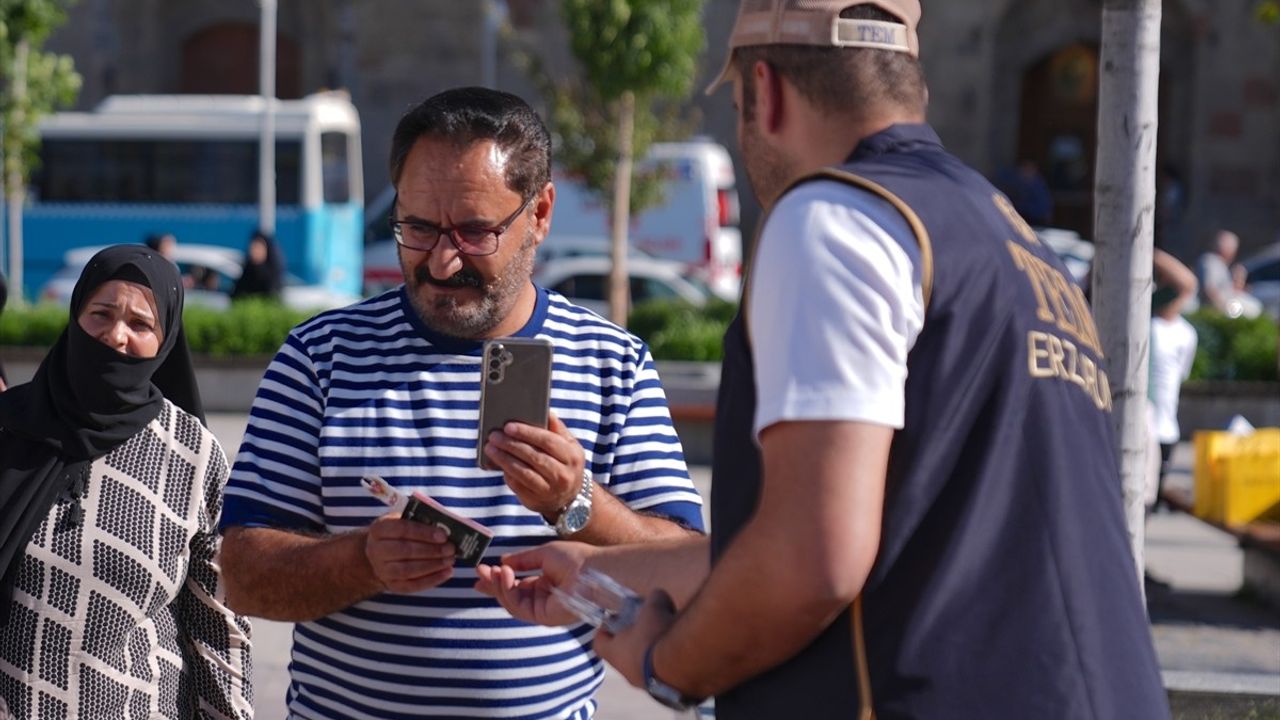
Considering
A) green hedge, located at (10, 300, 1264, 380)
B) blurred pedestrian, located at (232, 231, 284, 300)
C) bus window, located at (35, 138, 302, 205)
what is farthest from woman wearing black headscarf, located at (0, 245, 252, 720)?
bus window, located at (35, 138, 302, 205)

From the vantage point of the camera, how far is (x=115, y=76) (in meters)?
32.5

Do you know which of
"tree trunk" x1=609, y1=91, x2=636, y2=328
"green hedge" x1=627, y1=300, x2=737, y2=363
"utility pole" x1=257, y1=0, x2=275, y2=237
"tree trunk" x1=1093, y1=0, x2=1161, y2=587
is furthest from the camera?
"utility pole" x1=257, y1=0, x2=275, y2=237

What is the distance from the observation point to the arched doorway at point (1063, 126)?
102 feet

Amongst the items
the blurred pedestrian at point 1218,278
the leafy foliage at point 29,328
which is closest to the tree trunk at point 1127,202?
the leafy foliage at point 29,328

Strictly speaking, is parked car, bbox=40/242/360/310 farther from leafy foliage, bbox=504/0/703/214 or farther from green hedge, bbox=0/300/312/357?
leafy foliage, bbox=504/0/703/214

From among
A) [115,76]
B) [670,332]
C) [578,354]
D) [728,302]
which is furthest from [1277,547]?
[115,76]

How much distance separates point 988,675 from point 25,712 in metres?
2.45

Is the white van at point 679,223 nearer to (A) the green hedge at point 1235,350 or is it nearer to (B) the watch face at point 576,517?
(A) the green hedge at point 1235,350

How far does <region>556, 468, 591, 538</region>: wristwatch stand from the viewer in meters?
2.82

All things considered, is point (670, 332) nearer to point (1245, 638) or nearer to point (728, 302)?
point (728, 302)

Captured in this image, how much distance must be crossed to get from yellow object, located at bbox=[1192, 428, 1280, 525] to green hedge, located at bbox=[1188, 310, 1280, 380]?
7.00 metres

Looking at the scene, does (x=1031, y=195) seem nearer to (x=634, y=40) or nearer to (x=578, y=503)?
(x=634, y=40)

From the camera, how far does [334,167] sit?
91.9 feet

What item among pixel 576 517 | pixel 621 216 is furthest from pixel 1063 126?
pixel 576 517
